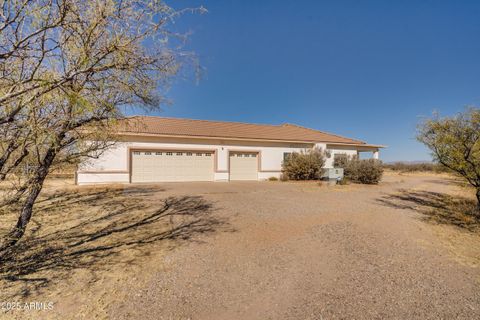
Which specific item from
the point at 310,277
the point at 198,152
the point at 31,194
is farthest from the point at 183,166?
the point at 310,277

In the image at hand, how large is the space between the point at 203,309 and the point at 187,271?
0.99 m

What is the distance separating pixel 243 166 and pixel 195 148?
4138 millimetres

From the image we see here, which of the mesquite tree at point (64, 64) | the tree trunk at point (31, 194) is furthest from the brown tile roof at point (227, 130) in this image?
the mesquite tree at point (64, 64)

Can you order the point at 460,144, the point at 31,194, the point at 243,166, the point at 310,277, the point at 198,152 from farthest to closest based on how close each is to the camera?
1. the point at 243,166
2. the point at 198,152
3. the point at 460,144
4. the point at 31,194
5. the point at 310,277

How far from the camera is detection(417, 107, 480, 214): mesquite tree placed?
24.0 ft

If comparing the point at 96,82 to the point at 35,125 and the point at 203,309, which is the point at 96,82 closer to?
the point at 35,125

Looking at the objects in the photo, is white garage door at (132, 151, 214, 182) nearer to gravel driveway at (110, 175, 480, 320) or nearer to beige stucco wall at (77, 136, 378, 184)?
beige stucco wall at (77, 136, 378, 184)

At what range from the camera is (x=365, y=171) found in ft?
54.5

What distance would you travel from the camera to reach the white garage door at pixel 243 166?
57.5 ft

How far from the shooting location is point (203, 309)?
2.76 metres

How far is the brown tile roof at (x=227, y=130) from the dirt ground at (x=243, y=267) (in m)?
10.2

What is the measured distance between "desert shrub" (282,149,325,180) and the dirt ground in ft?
32.5

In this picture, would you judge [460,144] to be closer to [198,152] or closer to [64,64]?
[64,64]

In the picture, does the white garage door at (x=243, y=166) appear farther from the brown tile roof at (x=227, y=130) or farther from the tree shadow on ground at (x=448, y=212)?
the tree shadow on ground at (x=448, y=212)
